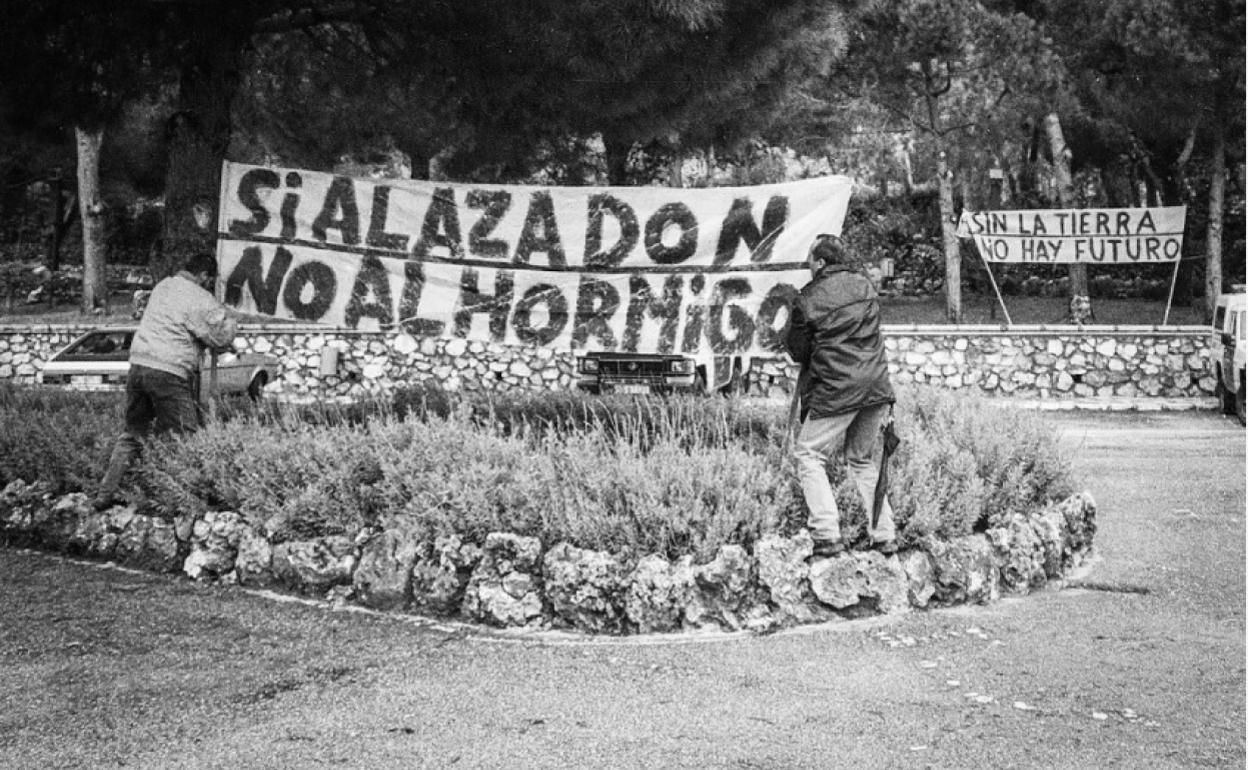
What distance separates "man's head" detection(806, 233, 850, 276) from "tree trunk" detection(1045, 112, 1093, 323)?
58.3 ft

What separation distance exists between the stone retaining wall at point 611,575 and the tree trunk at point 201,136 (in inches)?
108

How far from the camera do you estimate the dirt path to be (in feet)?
16.6

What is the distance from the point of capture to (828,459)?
7691 mm

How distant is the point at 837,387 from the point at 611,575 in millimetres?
1602

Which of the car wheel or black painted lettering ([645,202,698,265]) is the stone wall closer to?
the car wheel

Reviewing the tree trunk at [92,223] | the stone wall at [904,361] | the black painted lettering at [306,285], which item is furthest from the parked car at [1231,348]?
the tree trunk at [92,223]

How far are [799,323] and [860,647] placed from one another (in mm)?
1902

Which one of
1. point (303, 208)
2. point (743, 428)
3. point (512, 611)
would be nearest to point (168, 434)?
point (303, 208)

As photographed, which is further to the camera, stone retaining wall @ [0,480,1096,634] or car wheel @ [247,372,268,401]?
car wheel @ [247,372,268,401]

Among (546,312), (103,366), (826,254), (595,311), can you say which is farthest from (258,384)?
(826,254)

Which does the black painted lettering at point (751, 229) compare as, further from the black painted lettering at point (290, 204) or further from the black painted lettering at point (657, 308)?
the black painted lettering at point (290, 204)

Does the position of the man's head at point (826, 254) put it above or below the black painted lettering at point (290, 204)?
below

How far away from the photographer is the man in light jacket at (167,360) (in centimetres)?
862

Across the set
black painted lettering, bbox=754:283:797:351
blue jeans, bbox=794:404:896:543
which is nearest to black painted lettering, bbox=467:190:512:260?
black painted lettering, bbox=754:283:797:351
